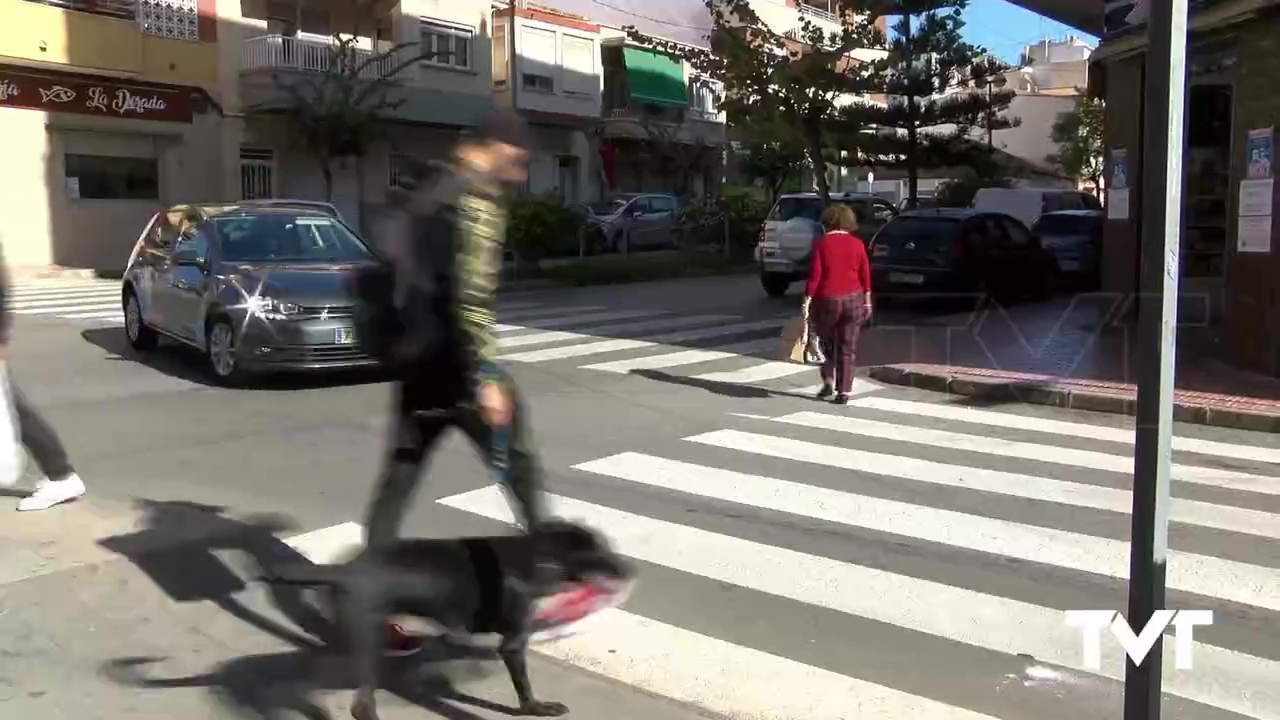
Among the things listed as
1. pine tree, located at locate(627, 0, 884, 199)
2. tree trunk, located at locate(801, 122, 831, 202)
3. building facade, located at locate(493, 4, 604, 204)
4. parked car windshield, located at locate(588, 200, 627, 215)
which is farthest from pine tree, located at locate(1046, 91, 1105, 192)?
tree trunk, located at locate(801, 122, 831, 202)

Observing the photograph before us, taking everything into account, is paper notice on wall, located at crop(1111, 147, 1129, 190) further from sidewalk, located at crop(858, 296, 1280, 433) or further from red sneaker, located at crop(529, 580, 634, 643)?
red sneaker, located at crop(529, 580, 634, 643)

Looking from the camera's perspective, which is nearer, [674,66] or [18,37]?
[18,37]

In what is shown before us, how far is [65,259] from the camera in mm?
26234

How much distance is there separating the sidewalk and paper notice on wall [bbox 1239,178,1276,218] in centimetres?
155

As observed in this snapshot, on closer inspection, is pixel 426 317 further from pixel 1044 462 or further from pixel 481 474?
pixel 1044 462

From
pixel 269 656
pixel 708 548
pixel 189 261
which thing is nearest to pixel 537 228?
pixel 189 261

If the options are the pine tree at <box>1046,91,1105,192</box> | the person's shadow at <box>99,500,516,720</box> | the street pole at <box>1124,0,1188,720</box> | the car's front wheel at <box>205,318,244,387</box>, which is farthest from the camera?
the pine tree at <box>1046,91,1105,192</box>

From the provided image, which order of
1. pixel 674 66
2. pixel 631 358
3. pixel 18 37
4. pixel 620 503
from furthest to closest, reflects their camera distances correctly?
pixel 674 66
pixel 18 37
pixel 631 358
pixel 620 503

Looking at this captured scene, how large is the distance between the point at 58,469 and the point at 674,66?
129ft

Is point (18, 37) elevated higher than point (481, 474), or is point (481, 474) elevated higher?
point (18, 37)

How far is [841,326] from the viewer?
10.3 metres

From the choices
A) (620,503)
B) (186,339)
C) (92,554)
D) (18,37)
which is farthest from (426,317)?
(18,37)

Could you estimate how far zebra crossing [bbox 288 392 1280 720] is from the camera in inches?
179

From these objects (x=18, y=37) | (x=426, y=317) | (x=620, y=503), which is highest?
(x=18, y=37)
